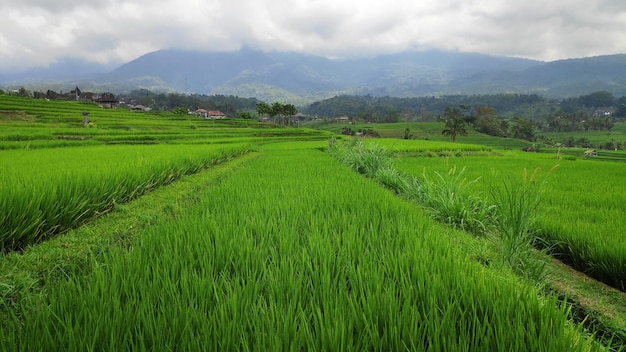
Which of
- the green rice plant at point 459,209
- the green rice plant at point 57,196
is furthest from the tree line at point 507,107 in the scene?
the green rice plant at point 57,196

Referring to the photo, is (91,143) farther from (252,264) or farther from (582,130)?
(582,130)

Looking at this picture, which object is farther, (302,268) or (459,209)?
(459,209)

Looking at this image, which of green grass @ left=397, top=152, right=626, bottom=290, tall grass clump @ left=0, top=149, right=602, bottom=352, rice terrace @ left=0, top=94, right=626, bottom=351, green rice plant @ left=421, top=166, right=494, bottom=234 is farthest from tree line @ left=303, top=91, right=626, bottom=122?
tall grass clump @ left=0, top=149, right=602, bottom=352

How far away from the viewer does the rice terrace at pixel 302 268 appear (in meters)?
1.11

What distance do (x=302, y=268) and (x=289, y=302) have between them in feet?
1.01

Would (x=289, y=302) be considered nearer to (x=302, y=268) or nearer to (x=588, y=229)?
(x=302, y=268)

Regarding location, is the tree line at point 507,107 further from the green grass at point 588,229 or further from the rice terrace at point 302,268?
the rice terrace at point 302,268

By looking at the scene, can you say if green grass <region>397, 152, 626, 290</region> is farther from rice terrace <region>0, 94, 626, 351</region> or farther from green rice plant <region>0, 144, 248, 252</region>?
green rice plant <region>0, 144, 248, 252</region>

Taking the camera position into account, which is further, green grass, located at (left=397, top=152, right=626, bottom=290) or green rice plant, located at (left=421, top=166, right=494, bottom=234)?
green rice plant, located at (left=421, top=166, right=494, bottom=234)

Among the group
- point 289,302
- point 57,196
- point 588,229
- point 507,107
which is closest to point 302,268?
point 289,302

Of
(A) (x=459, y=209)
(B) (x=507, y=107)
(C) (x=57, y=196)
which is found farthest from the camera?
(B) (x=507, y=107)

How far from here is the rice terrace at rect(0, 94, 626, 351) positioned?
111cm

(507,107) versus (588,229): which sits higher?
(507,107)

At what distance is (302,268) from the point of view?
Answer: 166cm
